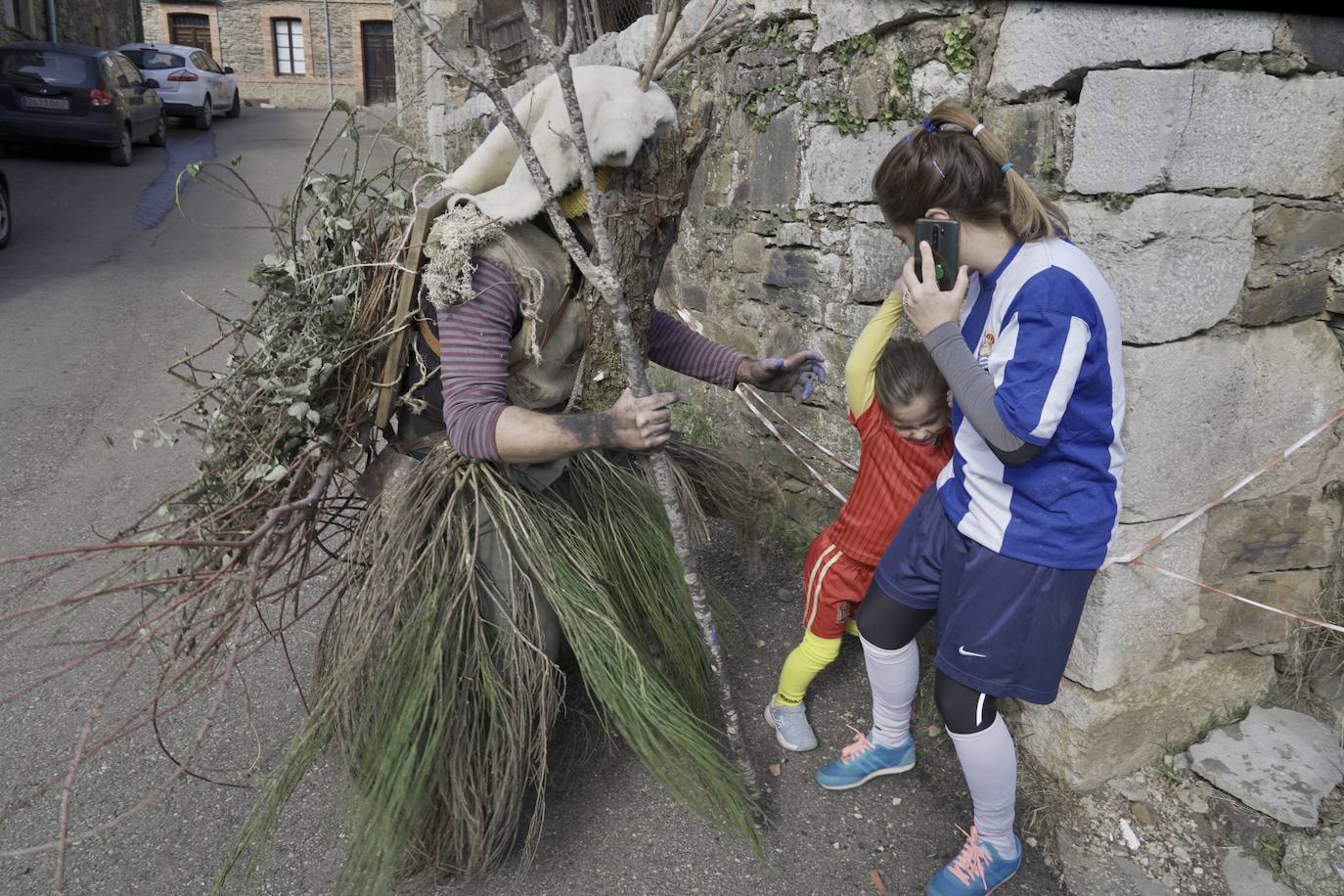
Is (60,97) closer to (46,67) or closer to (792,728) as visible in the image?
(46,67)

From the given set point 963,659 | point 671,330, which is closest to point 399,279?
point 671,330

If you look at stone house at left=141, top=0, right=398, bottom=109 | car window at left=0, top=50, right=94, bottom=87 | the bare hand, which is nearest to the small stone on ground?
the bare hand

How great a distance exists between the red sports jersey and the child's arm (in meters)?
0.06

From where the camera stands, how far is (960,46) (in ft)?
7.59

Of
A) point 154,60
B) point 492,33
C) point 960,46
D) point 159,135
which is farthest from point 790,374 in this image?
point 154,60

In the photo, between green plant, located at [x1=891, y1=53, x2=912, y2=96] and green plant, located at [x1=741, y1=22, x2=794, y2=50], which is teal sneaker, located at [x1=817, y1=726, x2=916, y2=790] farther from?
green plant, located at [x1=741, y1=22, x2=794, y2=50]

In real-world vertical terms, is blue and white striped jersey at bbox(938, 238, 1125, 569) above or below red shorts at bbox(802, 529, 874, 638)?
above

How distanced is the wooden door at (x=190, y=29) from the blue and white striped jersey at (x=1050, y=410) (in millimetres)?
33144

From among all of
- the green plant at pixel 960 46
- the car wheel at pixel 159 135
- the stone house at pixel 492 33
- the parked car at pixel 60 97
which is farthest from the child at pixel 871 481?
the car wheel at pixel 159 135

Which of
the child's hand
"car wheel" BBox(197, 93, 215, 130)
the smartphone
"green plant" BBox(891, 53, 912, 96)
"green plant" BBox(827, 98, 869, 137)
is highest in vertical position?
"car wheel" BBox(197, 93, 215, 130)

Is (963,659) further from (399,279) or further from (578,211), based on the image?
(399,279)

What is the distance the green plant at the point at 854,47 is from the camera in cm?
271

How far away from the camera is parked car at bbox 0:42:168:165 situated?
449 inches

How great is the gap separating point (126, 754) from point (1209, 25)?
3.11 m
